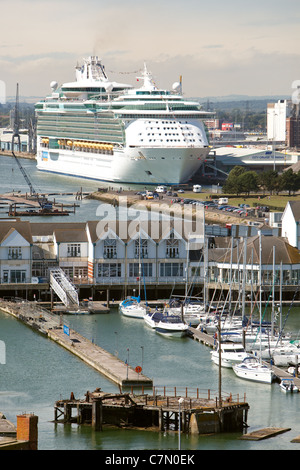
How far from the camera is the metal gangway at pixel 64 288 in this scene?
4384cm

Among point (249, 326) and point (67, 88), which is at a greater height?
point (67, 88)

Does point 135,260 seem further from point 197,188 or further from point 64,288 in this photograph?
point 197,188

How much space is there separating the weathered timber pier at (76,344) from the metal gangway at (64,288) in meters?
1.15

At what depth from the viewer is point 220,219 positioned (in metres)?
72.2

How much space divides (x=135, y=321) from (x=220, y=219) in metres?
30.9

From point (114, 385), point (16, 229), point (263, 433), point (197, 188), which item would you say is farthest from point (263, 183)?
point (263, 433)

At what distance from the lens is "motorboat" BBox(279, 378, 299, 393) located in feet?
104

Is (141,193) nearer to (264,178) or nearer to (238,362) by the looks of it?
(264,178)

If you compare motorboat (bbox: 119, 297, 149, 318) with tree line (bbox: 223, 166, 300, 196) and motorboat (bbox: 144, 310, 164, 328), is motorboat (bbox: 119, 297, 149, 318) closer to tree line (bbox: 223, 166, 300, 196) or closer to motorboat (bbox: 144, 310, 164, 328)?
motorboat (bbox: 144, 310, 164, 328)

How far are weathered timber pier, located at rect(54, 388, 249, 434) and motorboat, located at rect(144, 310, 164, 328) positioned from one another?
1134cm

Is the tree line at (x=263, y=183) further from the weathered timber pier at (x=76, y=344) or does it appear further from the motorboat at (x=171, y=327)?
the motorboat at (x=171, y=327)

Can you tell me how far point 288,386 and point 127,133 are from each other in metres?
75.8

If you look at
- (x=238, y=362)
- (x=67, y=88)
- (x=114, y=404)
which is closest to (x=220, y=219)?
(x=238, y=362)

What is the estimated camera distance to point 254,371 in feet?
109
